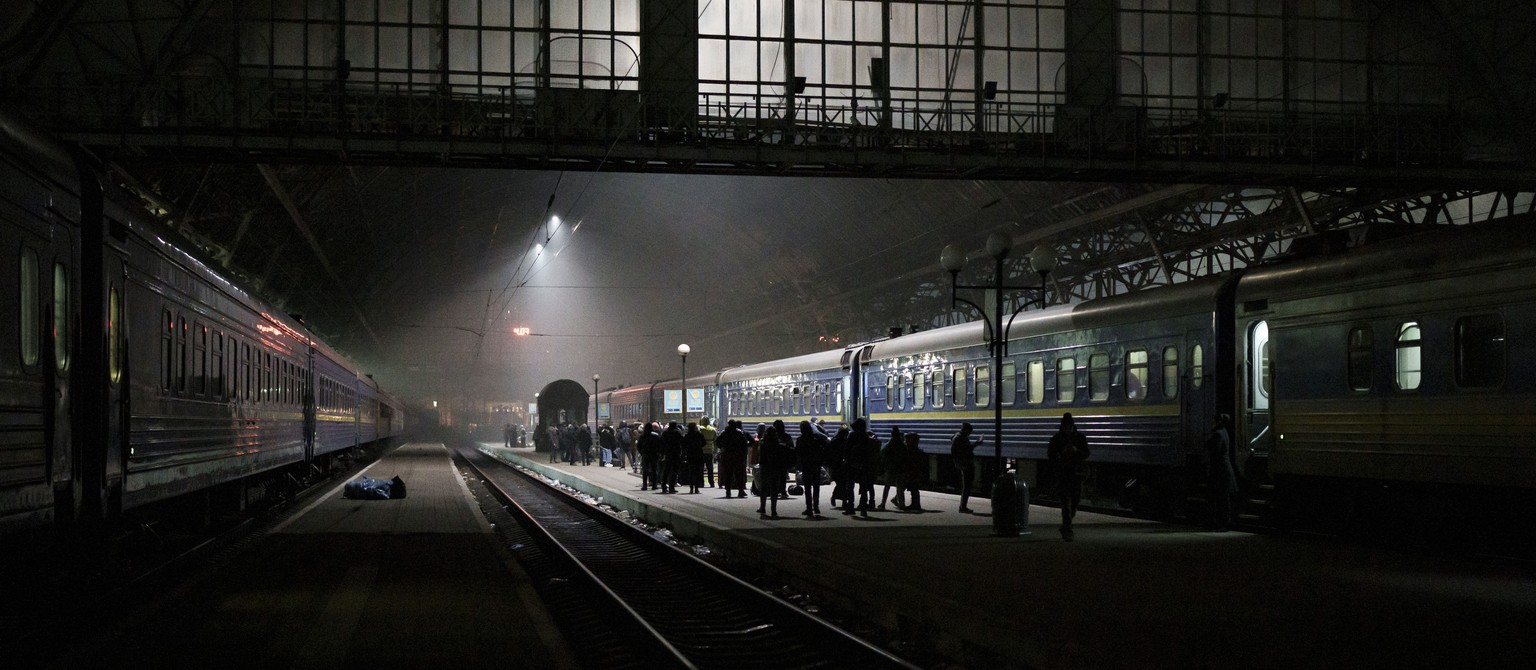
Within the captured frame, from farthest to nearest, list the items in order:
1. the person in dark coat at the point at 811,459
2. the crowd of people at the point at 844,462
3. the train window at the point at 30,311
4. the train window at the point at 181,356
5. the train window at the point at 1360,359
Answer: the person in dark coat at the point at 811,459
the crowd of people at the point at 844,462
the train window at the point at 1360,359
the train window at the point at 181,356
the train window at the point at 30,311

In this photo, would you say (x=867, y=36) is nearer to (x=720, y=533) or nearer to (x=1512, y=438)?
(x=720, y=533)

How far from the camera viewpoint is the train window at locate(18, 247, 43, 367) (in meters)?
9.33

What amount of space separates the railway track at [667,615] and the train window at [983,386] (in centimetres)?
835

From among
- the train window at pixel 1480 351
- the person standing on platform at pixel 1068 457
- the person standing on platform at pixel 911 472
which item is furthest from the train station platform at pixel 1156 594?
the person standing on platform at pixel 911 472

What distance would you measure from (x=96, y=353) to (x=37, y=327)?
Result: 1470 millimetres

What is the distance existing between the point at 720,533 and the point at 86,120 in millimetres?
13948

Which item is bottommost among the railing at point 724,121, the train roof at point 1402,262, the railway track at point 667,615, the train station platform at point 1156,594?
the railway track at point 667,615

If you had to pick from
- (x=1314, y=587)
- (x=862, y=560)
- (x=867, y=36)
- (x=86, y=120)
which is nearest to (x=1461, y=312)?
(x=1314, y=587)

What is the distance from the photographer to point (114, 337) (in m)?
11.5

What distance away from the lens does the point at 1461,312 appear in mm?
14805

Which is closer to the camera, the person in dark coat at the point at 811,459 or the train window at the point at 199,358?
the train window at the point at 199,358

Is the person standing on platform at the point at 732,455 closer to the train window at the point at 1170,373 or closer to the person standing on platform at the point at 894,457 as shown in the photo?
the person standing on platform at the point at 894,457

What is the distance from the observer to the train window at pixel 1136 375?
21.7m

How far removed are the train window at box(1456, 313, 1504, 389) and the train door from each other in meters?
3.51
